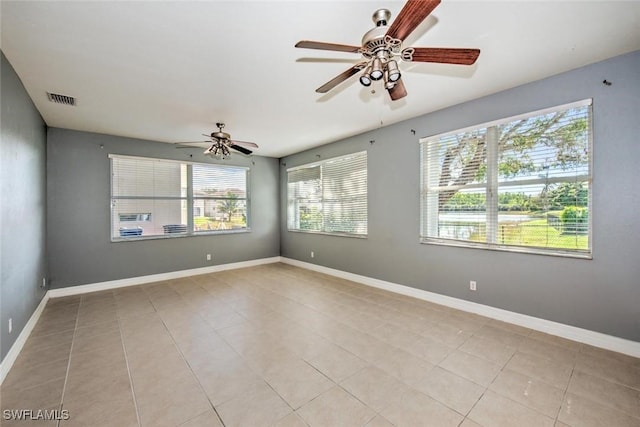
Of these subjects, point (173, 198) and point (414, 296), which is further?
point (173, 198)

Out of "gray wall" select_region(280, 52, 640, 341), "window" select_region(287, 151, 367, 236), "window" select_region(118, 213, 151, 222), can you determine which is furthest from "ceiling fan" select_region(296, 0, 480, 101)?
"window" select_region(118, 213, 151, 222)

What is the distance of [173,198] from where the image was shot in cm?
538

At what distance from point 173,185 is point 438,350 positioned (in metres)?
5.27

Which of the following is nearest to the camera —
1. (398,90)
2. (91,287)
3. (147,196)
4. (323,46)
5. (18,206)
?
(323,46)

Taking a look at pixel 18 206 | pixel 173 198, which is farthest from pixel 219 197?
pixel 18 206

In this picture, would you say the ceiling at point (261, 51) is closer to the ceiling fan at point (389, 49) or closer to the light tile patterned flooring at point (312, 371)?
the ceiling fan at point (389, 49)

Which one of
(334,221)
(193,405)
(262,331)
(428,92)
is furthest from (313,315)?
(428,92)

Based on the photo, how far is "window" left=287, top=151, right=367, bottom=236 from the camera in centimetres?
500

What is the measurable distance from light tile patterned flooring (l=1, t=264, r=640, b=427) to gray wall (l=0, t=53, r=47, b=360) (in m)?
0.42

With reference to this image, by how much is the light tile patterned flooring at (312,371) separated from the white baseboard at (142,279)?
769 mm

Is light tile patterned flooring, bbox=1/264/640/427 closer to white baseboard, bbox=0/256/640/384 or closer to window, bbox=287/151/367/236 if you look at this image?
white baseboard, bbox=0/256/640/384

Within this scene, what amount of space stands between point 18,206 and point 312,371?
3319mm

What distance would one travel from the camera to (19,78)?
2711 mm

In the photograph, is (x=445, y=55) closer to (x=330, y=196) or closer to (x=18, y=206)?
(x=330, y=196)
